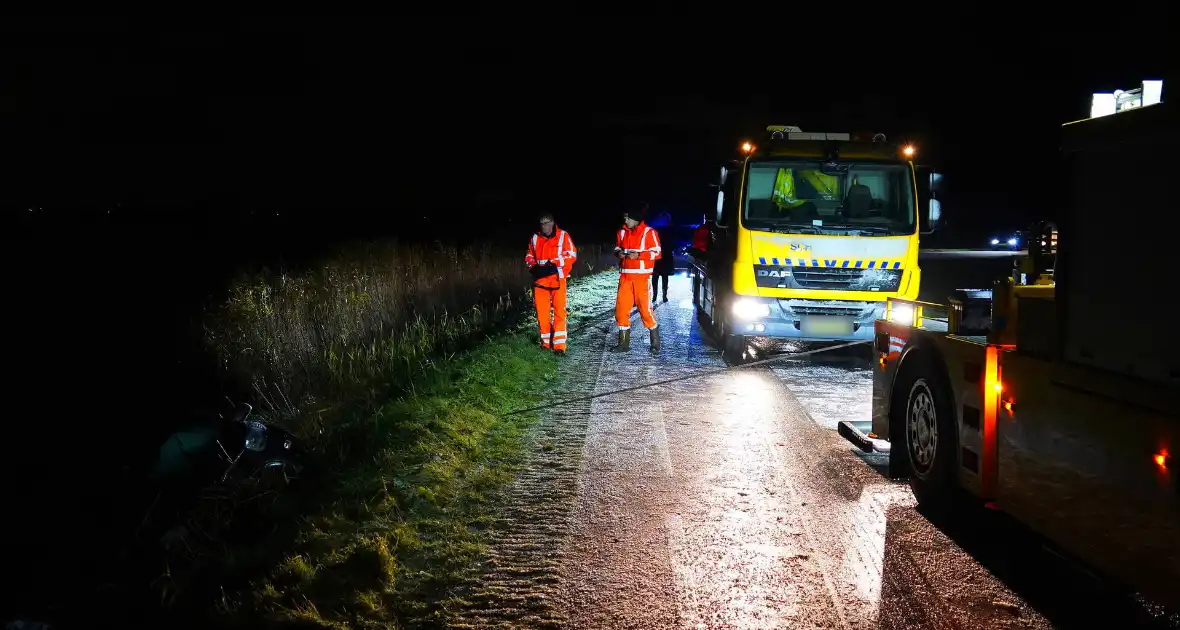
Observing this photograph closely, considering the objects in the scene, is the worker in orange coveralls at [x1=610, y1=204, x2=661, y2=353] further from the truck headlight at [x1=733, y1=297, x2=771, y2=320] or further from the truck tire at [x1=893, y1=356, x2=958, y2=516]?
the truck tire at [x1=893, y1=356, x2=958, y2=516]

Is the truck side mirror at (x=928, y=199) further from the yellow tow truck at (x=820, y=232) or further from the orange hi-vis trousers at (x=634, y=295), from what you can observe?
the orange hi-vis trousers at (x=634, y=295)

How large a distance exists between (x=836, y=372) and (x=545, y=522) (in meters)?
6.50

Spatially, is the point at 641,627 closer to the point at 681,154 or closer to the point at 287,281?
the point at 287,281

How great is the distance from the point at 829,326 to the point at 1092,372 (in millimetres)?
7091

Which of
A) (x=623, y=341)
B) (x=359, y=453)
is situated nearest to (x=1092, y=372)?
(x=359, y=453)

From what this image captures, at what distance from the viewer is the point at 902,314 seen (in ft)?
21.1

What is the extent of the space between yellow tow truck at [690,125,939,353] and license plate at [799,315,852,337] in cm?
1

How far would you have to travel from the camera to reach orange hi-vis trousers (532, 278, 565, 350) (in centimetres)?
1121

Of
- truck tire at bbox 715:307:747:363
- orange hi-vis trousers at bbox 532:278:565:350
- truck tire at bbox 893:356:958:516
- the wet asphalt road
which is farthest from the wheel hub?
orange hi-vis trousers at bbox 532:278:565:350

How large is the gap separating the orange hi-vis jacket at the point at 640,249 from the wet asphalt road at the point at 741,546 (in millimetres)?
3641

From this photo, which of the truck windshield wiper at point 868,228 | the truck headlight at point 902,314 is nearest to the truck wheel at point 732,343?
the truck windshield wiper at point 868,228

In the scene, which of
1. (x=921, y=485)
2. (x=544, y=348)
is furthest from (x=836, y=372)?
(x=921, y=485)

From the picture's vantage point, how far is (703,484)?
592 cm

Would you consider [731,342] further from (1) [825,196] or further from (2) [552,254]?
(2) [552,254]
